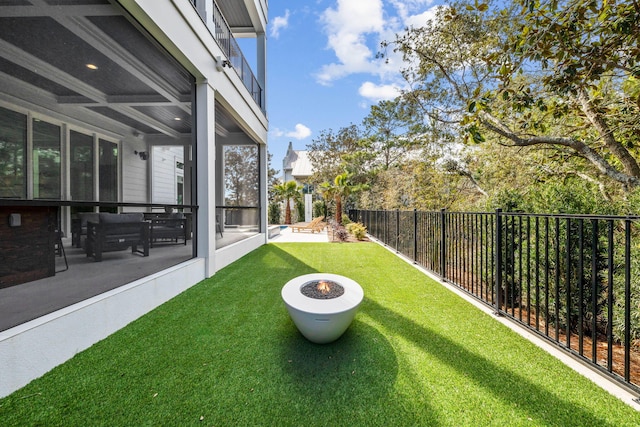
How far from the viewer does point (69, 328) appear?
2.34m

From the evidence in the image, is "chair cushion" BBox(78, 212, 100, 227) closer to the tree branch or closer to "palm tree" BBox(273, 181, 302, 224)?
the tree branch

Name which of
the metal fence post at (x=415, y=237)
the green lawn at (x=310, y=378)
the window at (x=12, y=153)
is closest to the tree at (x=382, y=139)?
the metal fence post at (x=415, y=237)

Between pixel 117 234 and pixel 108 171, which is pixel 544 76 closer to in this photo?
pixel 117 234

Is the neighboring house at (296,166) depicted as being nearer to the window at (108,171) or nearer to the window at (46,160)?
the window at (108,171)

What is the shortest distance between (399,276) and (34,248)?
5.43 meters

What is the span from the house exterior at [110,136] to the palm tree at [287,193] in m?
10.5

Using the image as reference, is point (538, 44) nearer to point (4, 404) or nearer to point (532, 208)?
point (532, 208)

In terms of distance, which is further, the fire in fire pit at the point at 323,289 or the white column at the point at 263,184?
the white column at the point at 263,184

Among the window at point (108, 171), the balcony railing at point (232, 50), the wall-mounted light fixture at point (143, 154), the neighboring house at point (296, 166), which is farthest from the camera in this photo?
the neighboring house at point (296, 166)

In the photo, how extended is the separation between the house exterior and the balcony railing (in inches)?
1.8

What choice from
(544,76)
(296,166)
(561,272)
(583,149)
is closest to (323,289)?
(561,272)

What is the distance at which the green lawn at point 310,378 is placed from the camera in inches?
66.5

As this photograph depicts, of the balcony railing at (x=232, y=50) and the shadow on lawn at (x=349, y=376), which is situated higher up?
the balcony railing at (x=232, y=50)

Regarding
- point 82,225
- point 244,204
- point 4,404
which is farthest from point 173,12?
point 244,204
